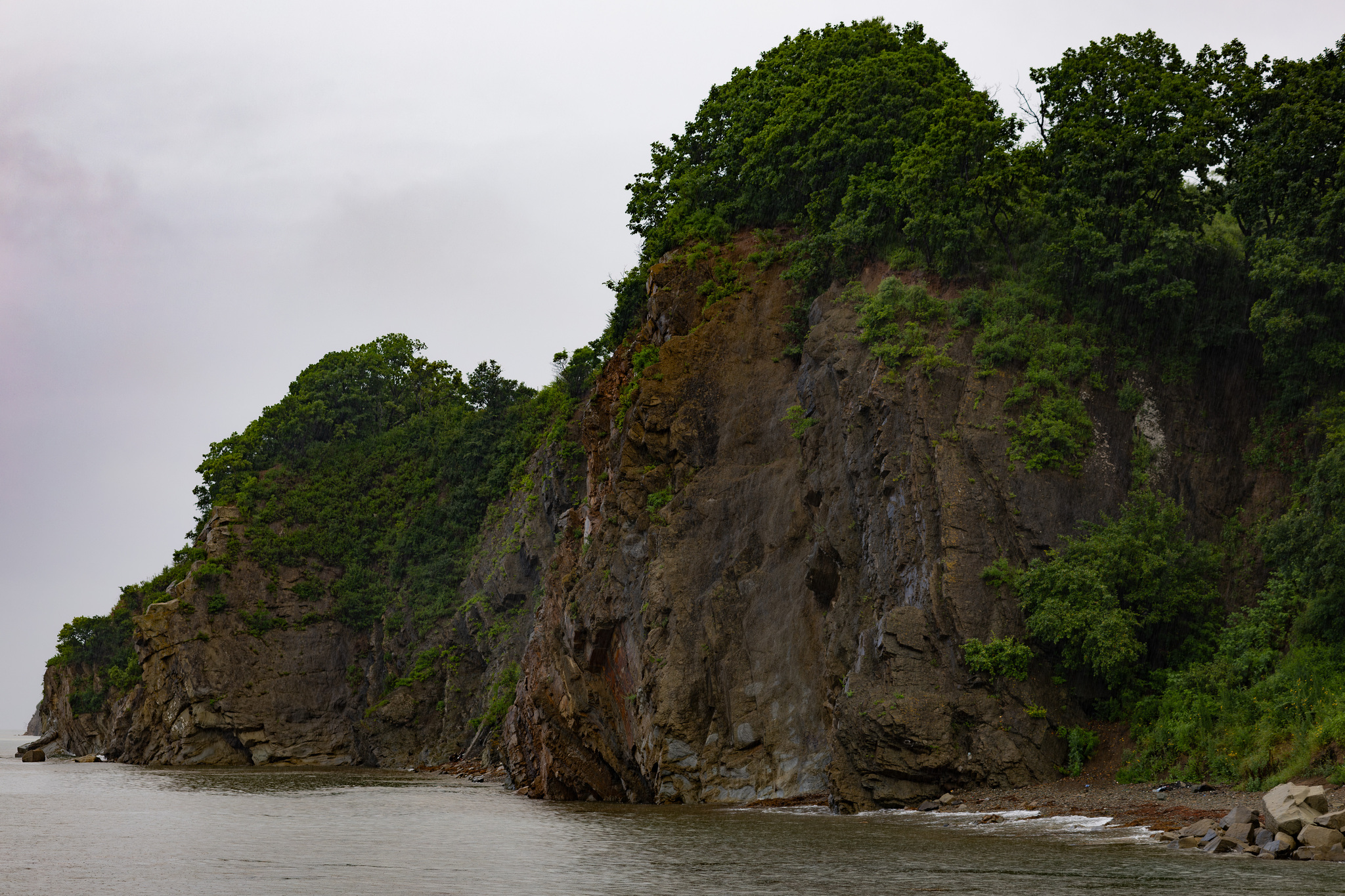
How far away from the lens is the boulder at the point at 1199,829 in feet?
67.9

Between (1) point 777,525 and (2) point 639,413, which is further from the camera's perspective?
(2) point 639,413

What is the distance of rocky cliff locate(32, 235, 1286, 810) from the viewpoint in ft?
104

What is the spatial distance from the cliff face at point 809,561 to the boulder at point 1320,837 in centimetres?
1153

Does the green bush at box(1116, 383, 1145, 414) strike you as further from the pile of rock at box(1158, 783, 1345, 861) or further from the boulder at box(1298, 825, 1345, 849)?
the boulder at box(1298, 825, 1345, 849)

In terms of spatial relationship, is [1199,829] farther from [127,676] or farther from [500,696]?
[127,676]

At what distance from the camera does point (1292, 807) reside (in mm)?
19609

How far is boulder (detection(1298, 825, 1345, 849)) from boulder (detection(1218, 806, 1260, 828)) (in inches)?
58.2

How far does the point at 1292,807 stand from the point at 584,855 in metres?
14.2

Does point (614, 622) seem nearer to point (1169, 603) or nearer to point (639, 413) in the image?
point (639, 413)

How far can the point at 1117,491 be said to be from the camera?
1362 inches

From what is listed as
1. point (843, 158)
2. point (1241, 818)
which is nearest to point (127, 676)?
point (843, 158)

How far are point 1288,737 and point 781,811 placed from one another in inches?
550

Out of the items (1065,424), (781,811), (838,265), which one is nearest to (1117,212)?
(1065,424)

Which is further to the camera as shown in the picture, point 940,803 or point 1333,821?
point 940,803
